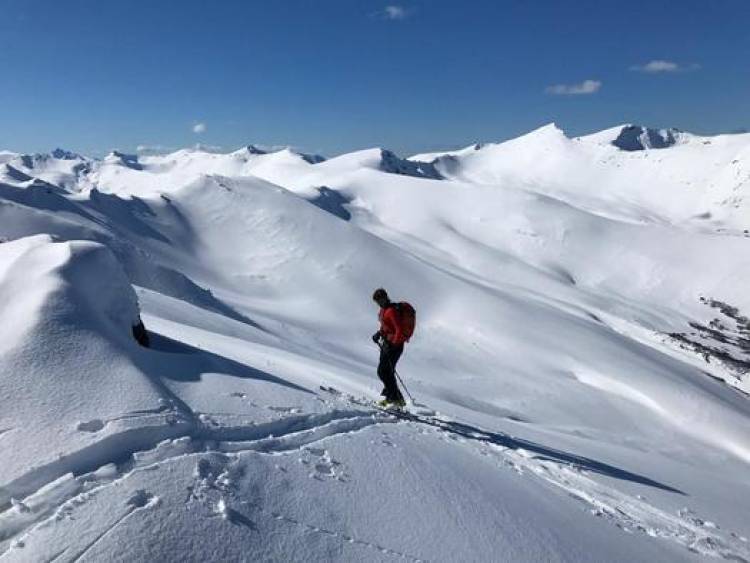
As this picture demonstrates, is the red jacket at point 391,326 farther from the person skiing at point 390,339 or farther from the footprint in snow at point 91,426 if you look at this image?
the footprint in snow at point 91,426

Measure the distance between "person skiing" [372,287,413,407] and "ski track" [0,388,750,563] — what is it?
765 millimetres

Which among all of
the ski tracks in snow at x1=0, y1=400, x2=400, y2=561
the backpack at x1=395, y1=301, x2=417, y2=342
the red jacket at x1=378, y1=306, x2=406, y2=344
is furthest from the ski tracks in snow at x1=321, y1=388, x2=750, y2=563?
the ski tracks in snow at x1=0, y1=400, x2=400, y2=561

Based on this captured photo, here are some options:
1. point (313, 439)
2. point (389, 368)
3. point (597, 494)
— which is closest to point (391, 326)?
point (389, 368)

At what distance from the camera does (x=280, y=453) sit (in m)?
7.29

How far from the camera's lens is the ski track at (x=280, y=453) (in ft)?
17.6

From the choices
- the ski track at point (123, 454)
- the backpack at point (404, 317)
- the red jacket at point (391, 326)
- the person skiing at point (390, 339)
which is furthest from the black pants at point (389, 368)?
the ski track at point (123, 454)

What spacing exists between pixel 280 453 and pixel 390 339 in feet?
16.8

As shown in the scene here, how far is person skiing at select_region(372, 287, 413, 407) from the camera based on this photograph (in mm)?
11961

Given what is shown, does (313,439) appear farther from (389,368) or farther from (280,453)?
(389,368)

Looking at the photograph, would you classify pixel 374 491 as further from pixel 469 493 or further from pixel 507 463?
pixel 507 463

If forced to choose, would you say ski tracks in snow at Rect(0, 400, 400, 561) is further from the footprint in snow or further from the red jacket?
the red jacket

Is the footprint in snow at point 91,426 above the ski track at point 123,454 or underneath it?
above

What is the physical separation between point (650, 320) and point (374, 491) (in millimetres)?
69804

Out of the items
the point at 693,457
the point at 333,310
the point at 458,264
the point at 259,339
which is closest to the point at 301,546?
the point at 259,339
